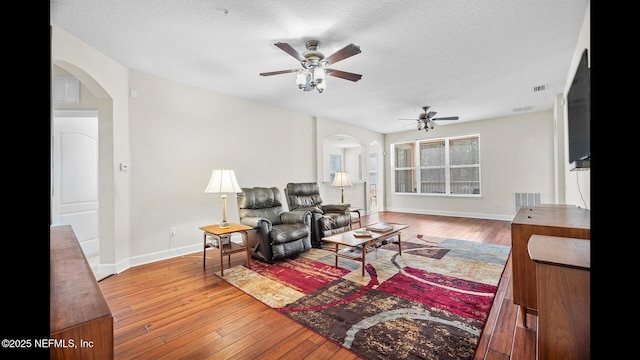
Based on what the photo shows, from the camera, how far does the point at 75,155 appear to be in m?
3.60

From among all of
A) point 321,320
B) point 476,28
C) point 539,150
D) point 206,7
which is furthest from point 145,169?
point 539,150

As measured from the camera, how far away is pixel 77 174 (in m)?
3.63

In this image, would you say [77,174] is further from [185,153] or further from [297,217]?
[297,217]

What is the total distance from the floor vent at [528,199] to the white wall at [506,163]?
0.09 meters

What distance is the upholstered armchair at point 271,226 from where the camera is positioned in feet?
10.9

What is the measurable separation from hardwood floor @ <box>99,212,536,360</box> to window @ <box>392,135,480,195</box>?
175 inches

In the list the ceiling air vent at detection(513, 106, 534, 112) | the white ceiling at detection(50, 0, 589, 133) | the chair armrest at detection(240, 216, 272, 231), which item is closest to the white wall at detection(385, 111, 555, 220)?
the ceiling air vent at detection(513, 106, 534, 112)

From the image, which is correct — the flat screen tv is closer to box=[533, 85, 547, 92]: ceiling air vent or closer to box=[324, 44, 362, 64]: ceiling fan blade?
box=[324, 44, 362, 64]: ceiling fan blade

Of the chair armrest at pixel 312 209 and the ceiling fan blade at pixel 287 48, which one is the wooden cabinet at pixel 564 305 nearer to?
the ceiling fan blade at pixel 287 48

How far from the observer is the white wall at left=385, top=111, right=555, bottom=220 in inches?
232

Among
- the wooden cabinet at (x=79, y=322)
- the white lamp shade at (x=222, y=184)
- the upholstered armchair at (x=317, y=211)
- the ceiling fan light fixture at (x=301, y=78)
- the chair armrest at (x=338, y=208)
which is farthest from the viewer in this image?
the chair armrest at (x=338, y=208)

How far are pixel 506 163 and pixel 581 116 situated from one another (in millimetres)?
4832

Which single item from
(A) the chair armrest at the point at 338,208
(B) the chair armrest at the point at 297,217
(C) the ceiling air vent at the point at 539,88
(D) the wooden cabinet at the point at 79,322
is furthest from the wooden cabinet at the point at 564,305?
(C) the ceiling air vent at the point at 539,88
